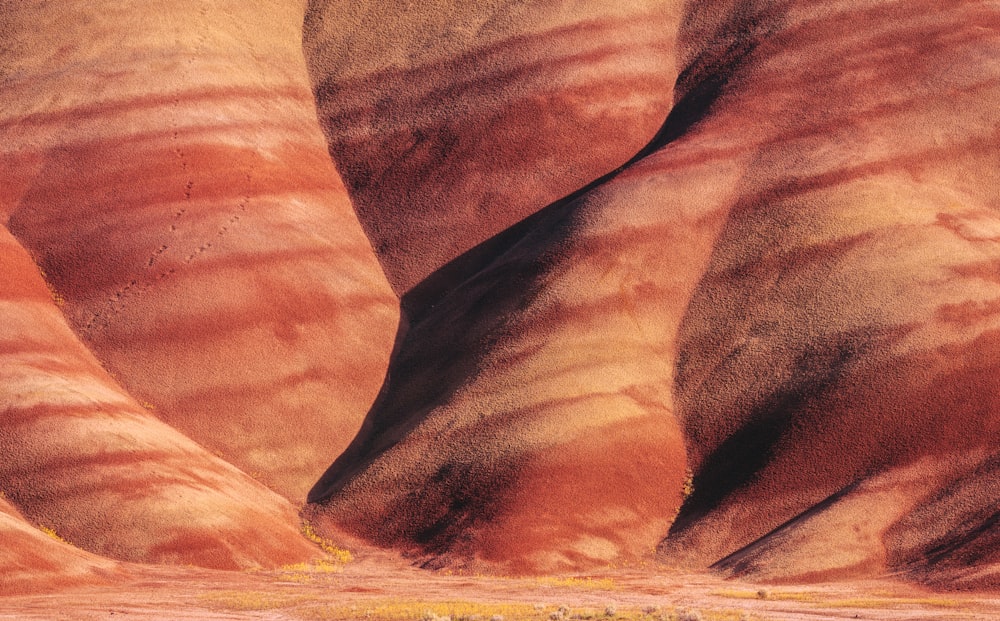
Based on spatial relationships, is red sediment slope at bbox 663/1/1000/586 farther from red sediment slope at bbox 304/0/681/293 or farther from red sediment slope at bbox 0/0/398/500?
red sediment slope at bbox 0/0/398/500

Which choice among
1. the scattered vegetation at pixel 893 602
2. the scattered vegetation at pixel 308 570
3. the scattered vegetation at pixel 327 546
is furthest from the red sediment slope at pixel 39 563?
the scattered vegetation at pixel 893 602

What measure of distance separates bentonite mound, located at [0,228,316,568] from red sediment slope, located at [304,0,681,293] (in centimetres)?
1649

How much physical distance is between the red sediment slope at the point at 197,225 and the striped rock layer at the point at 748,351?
9.35ft

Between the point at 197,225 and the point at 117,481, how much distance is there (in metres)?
17.3

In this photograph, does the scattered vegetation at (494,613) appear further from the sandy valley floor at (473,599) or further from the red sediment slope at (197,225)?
the red sediment slope at (197,225)

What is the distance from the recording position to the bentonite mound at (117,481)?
142ft

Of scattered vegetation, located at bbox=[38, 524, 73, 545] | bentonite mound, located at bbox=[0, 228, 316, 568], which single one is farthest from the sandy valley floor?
scattered vegetation, located at bbox=[38, 524, 73, 545]

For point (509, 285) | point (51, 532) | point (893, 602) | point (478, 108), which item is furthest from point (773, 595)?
point (478, 108)

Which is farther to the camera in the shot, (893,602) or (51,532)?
(51,532)

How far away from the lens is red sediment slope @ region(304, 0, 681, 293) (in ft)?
208

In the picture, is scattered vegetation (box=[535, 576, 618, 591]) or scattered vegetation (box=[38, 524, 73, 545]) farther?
scattered vegetation (box=[38, 524, 73, 545])

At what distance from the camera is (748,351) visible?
51781mm

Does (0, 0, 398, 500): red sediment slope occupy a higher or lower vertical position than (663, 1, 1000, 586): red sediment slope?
lower

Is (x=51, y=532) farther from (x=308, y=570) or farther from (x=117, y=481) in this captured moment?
(x=308, y=570)
